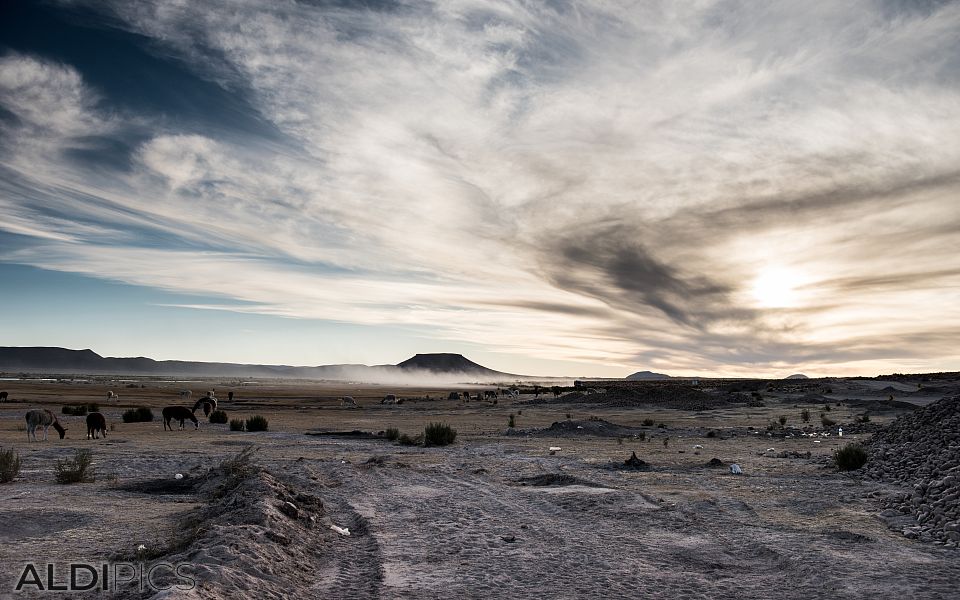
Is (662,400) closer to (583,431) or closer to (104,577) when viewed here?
(583,431)

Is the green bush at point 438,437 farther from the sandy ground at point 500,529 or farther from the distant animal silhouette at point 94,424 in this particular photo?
the distant animal silhouette at point 94,424

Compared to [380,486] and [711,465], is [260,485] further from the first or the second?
[711,465]

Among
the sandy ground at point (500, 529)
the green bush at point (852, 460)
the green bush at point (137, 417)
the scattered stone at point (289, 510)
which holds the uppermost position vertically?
the green bush at point (852, 460)

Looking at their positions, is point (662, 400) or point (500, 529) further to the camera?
point (662, 400)

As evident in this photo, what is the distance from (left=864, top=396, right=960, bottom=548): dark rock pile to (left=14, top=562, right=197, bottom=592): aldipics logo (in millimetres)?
11493

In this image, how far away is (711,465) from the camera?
2042cm

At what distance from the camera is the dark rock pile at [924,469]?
36.5ft

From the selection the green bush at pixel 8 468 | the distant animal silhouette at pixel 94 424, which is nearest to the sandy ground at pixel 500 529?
the green bush at pixel 8 468

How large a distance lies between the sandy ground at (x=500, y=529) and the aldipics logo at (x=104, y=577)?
9.4 inches

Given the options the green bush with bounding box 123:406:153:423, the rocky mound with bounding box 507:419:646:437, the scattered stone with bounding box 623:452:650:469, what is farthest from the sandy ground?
the green bush with bounding box 123:406:153:423

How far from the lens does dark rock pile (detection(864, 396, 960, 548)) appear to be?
36.5 feet

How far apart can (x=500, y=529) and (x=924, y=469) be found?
10.5 metres

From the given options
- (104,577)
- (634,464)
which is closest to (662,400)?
(634,464)

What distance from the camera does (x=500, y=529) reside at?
11.6 metres
